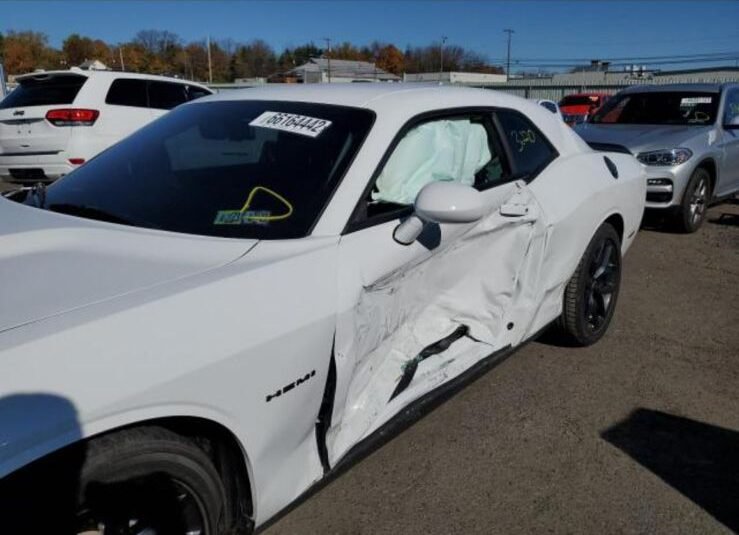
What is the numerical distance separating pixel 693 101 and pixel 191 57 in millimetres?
83019

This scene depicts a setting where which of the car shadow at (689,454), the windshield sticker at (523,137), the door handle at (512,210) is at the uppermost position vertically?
the windshield sticker at (523,137)

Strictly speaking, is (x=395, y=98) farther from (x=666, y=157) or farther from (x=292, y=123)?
(x=666, y=157)

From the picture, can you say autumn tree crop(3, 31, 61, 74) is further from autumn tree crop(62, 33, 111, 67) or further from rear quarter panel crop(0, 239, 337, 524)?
rear quarter panel crop(0, 239, 337, 524)

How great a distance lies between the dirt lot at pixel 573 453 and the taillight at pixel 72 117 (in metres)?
5.95

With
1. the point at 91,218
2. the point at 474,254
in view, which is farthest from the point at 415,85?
the point at 91,218

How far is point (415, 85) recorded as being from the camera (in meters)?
2.89

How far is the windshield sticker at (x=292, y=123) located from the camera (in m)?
2.36

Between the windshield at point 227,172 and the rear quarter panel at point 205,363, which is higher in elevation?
the windshield at point 227,172

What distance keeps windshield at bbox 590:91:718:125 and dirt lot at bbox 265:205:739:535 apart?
4.04 metres

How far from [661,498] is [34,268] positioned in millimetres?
2392

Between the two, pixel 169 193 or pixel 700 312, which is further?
pixel 700 312

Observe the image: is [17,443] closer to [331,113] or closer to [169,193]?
[169,193]

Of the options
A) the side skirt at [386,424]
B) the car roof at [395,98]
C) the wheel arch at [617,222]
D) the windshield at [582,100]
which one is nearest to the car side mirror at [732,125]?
the wheel arch at [617,222]

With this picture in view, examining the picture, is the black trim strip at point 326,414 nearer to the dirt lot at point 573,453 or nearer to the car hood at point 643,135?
the dirt lot at point 573,453
